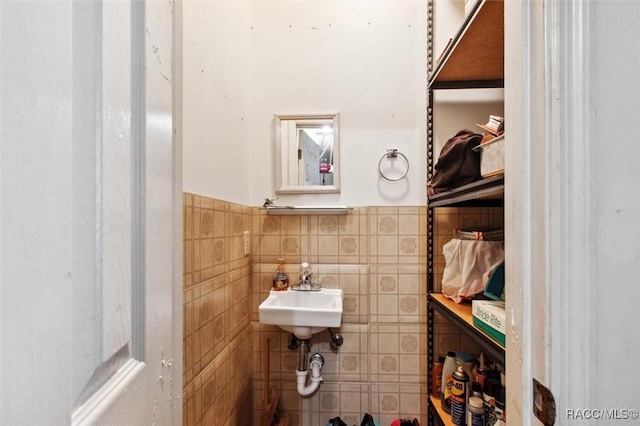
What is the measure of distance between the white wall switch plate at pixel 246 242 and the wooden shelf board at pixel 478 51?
1092 mm

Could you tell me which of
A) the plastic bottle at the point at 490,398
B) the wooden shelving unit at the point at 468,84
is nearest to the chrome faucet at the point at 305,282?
the wooden shelving unit at the point at 468,84

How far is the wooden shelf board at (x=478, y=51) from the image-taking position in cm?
84

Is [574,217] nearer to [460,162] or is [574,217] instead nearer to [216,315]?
[460,162]

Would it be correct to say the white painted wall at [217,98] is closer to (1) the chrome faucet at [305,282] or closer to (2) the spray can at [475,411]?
(1) the chrome faucet at [305,282]

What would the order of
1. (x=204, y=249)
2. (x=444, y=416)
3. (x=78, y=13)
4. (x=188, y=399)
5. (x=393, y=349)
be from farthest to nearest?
(x=393, y=349)
(x=444, y=416)
(x=204, y=249)
(x=188, y=399)
(x=78, y=13)

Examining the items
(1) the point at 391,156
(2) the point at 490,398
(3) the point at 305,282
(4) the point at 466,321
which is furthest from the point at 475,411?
(1) the point at 391,156

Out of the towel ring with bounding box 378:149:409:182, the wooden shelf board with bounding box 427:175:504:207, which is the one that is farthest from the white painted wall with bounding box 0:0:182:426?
the towel ring with bounding box 378:149:409:182

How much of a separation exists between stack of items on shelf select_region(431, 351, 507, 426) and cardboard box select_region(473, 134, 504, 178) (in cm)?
58

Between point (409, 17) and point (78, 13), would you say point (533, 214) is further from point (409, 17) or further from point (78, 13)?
point (409, 17)

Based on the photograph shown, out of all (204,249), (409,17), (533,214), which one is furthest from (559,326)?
(409,17)

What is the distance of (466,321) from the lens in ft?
2.93

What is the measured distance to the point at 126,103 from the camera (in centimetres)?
33

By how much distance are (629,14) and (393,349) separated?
4.60ft

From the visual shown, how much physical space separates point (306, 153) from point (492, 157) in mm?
893
